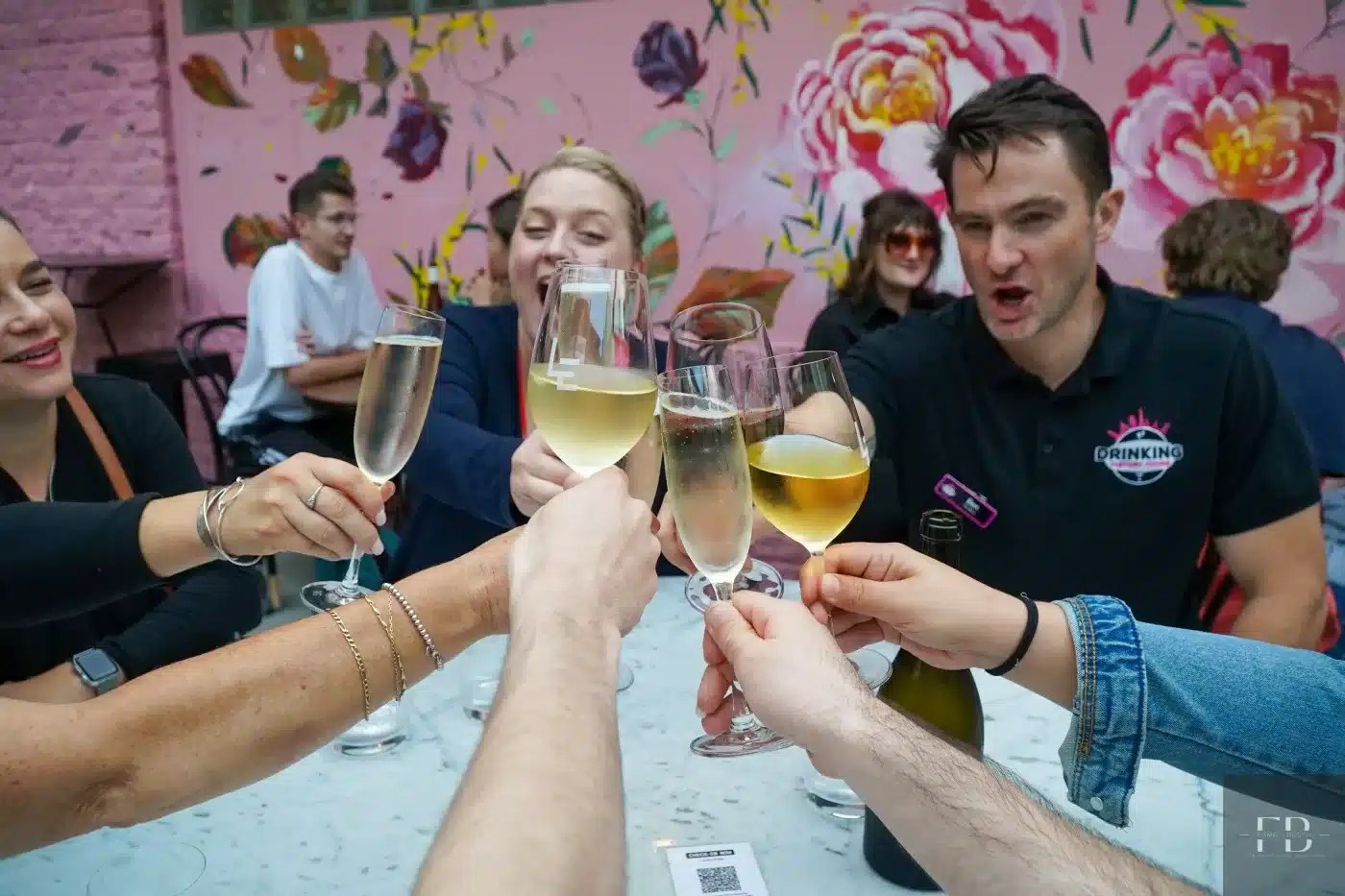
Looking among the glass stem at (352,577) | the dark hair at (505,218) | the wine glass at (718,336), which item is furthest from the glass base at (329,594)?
the dark hair at (505,218)

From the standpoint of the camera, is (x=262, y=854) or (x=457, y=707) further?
(x=457, y=707)

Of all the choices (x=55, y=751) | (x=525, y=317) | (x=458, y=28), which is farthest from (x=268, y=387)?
(x=55, y=751)

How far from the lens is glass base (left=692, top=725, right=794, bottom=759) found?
3.13 feet

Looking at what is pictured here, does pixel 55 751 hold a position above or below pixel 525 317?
below

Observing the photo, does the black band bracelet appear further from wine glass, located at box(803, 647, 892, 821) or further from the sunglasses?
the sunglasses

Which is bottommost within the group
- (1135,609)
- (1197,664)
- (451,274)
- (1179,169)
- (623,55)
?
(1135,609)

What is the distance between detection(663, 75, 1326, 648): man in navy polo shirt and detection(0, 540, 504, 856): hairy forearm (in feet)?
3.50

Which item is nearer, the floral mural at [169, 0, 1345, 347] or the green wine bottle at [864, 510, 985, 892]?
the green wine bottle at [864, 510, 985, 892]

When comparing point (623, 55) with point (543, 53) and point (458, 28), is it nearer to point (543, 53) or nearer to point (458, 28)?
point (543, 53)

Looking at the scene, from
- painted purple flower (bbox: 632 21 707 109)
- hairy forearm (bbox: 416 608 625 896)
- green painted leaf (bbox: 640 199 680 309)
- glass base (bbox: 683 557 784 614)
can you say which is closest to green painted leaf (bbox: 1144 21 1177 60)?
painted purple flower (bbox: 632 21 707 109)

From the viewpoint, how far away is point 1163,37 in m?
3.51

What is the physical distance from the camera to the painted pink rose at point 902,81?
3.65 metres

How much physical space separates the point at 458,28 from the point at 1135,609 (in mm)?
3804

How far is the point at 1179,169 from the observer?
356 cm
